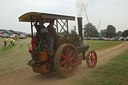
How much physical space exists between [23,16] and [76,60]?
2.77 m

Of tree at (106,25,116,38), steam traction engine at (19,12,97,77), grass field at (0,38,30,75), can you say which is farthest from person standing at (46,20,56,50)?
tree at (106,25,116,38)

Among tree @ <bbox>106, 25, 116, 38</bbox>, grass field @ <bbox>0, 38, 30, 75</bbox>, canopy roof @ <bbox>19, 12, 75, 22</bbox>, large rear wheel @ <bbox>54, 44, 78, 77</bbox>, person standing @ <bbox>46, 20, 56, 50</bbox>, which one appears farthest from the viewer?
tree @ <bbox>106, 25, 116, 38</bbox>

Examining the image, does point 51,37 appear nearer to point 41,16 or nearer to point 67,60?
point 41,16

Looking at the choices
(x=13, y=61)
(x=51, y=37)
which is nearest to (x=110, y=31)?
(x=13, y=61)

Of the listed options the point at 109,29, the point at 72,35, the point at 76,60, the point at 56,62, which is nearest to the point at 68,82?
the point at 56,62

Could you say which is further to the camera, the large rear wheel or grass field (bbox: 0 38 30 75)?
grass field (bbox: 0 38 30 75)

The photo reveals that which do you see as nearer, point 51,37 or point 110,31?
point 51,37

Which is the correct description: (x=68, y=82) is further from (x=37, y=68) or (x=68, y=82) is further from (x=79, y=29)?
(x=79, y=29)

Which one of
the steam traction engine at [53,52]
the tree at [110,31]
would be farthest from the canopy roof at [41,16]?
the tree at [110,31]

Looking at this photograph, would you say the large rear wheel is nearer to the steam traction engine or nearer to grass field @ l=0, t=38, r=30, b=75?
the steam traction engine

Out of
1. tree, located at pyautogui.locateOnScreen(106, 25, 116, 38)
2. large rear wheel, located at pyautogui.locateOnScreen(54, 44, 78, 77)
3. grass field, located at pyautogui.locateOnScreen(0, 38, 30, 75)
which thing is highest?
tree, located at pyautogui.locateOnScreen(106, 25, 116, 38)

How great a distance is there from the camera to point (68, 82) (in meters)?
4.77

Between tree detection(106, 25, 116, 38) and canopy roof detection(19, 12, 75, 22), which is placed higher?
tree detection(106, 25, 116, 38)

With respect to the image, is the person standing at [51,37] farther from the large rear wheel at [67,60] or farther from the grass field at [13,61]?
the grass field at [13,61]
